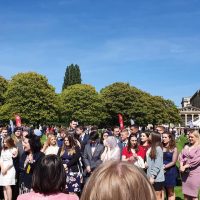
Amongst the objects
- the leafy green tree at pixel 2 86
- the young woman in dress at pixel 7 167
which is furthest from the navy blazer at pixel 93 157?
the leafy green tree at pixel 2 86

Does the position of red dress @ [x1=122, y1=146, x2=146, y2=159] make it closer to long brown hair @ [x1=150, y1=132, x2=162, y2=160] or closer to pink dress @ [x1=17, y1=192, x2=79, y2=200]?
long brown hair @ [x1=150, y1=132, x2=162, y2=160]

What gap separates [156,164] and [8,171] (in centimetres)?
360

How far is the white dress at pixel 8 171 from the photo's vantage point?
31.9 ft

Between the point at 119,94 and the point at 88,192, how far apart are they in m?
80.2

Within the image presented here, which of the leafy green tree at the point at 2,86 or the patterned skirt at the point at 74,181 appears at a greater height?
the leafy green tree at the point at 2,86

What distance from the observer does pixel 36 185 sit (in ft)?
13.0

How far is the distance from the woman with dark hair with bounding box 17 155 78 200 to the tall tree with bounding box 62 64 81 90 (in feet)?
360

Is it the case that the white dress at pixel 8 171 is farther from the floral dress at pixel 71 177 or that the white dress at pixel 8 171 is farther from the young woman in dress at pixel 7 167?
the floral dress at pixel 71 177

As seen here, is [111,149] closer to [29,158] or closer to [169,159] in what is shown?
[169,159]

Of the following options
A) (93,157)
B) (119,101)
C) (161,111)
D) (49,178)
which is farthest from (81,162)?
(161,111)

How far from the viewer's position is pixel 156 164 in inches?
338

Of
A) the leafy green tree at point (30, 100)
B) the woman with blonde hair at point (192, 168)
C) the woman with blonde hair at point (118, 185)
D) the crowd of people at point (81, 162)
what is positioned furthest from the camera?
the leafy green tree at point (30, 100)

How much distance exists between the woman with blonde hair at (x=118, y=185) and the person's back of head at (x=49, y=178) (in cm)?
215

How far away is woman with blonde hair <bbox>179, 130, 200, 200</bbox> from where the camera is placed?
811cm
